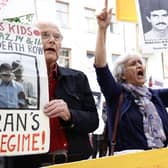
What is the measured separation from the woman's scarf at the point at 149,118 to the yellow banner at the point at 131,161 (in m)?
0.45

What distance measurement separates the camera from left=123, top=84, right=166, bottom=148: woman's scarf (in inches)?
66.0

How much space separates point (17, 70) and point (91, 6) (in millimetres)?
12358

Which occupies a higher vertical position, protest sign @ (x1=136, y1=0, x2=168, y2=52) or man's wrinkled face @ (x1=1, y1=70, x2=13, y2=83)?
protest sign @ (x1=136, y1=0, x2=168, y2=52)

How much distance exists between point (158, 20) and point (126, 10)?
137 millimetres

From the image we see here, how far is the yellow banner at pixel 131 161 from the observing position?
1083mm

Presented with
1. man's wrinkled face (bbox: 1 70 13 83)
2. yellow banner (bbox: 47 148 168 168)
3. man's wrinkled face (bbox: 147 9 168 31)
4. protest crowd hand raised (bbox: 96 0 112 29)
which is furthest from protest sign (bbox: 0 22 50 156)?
man's wrinkled face (bbox: 147 9 168 31)

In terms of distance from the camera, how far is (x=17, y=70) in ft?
3.71

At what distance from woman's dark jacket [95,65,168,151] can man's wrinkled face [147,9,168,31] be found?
277 mm

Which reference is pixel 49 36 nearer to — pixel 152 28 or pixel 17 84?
pixel 17 84

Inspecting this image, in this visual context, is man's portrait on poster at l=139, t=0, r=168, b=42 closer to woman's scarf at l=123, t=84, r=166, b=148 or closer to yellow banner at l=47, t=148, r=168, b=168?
woman's scarf at l=123, t=84, r=166, b=148

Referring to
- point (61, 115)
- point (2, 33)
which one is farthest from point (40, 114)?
point (2, 33)

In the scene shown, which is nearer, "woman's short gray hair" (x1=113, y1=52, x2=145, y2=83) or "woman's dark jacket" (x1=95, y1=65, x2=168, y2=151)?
"woman's dark jacket" (x1=95, y1=65, x2=168, y2=151)

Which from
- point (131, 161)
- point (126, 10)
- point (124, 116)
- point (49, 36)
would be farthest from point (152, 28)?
point (131, 161)

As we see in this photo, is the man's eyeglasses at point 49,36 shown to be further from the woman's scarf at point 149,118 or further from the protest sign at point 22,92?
the woman's scarf at point 149,118
